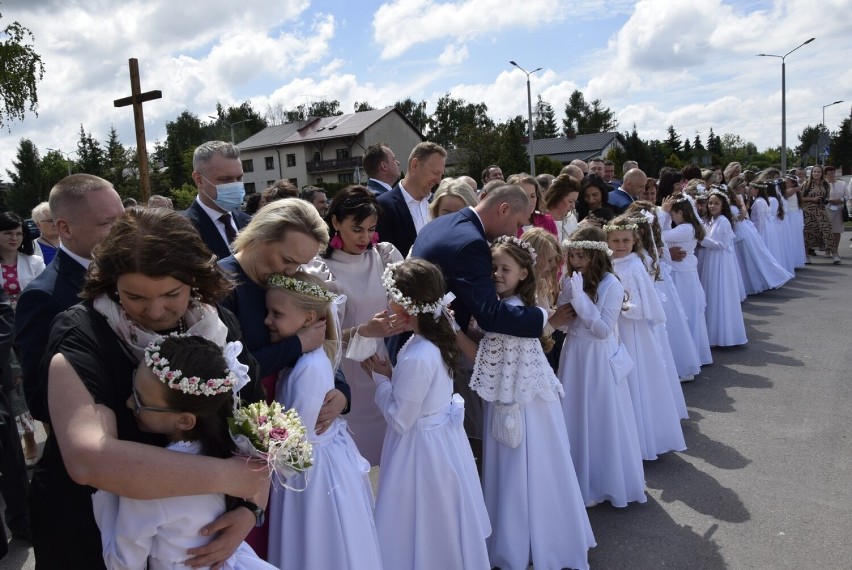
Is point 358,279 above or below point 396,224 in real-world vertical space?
below

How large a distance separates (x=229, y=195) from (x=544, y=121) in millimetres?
98447

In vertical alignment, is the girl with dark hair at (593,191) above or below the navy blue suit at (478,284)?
above

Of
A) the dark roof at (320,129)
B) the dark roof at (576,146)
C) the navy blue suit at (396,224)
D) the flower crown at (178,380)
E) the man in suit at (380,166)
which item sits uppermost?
the dark roof at (320,129)

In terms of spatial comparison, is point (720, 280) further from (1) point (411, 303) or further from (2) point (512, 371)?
(1) point (411, 303)

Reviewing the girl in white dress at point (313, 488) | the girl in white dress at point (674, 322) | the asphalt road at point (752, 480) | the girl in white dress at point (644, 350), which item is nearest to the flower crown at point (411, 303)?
the girl in white dress at point (313, 488)

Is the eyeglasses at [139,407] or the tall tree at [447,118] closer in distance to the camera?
the eyeglasses at [139,407]

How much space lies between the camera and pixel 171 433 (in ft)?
6.40

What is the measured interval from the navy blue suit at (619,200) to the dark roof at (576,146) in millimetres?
65411

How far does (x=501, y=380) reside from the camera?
3.83 metres

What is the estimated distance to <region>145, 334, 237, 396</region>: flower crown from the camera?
1824 mm

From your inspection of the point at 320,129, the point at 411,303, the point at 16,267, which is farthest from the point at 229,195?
the point at 320,129

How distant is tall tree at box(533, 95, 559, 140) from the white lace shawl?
96778 millimetres

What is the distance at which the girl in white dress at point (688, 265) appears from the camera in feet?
27.1

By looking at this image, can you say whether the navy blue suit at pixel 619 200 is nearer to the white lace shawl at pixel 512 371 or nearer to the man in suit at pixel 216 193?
the white lace shawl at pixel 512 371
